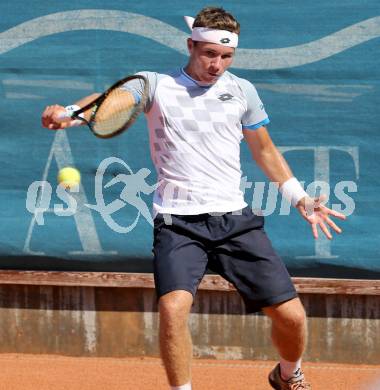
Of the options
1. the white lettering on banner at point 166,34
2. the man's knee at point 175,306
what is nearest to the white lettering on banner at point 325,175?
the white lettering on banner at point 166,34

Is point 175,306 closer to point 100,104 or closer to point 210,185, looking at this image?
point 210,185

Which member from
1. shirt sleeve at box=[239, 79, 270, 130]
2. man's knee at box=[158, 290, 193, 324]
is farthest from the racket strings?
man's knee at box=[158, 290, 193, 324]

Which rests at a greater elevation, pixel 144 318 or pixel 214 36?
pixel 214 36

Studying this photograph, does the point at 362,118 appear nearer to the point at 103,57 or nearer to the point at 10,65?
the point at 103,57

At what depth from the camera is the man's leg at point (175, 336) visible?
446 centimetres

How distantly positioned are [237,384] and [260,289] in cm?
148

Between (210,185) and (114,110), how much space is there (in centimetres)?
55

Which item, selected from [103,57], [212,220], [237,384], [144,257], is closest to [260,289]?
[212,220]

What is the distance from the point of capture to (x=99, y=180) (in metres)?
6.53

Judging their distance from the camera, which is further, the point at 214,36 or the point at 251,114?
the point at 251,114

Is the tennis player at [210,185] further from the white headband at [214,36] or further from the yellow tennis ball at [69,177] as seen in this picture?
the yellow tennis ball at [69,177]

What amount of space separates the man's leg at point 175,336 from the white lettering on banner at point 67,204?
2085 mm

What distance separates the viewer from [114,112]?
182 inches

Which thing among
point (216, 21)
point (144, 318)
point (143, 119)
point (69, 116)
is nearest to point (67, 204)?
point (143, 119)
